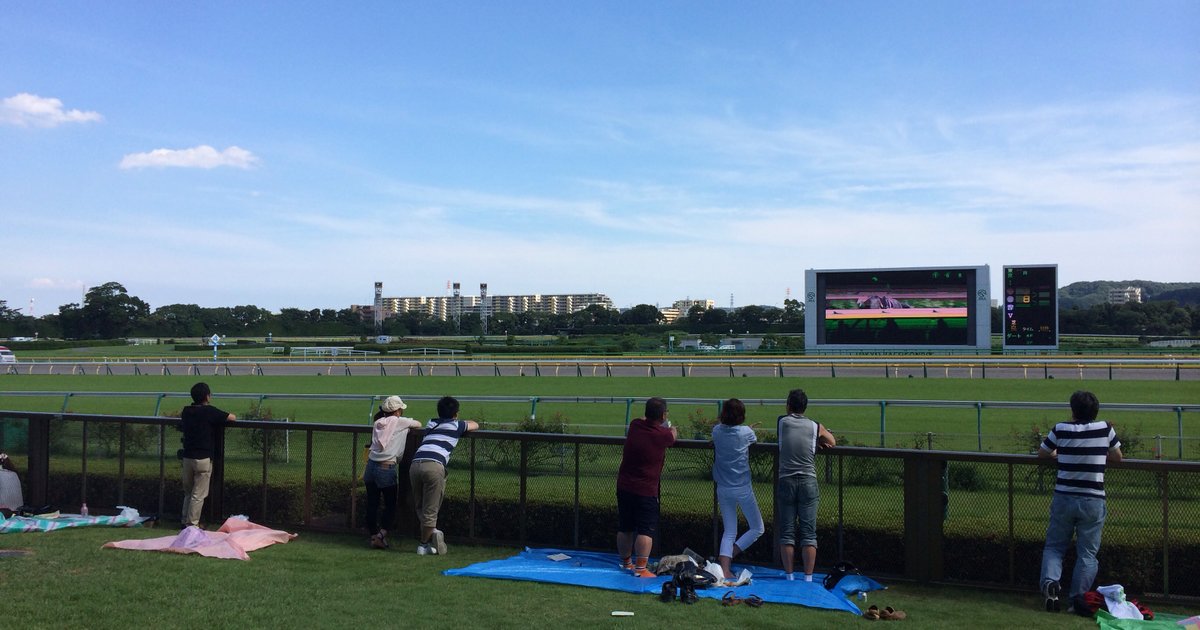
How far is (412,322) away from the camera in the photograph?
124000mm

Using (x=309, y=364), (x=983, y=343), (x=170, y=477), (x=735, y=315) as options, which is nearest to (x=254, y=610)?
(x=170, y=477)

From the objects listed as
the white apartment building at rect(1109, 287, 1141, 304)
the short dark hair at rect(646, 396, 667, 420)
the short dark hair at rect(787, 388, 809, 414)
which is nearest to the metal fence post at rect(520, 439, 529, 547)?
the short dark hair at rect(646, 396, 667, 420)

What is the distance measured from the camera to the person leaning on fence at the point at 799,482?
7.03 meters

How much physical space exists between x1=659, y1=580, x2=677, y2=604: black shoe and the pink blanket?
148 inches

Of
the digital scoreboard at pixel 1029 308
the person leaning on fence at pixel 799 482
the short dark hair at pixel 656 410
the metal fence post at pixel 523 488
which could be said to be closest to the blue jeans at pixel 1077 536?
the person leaning on fence at pixel 799 482

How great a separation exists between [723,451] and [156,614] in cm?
439

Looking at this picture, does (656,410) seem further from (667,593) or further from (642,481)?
(667,593)

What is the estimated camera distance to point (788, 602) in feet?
21.2

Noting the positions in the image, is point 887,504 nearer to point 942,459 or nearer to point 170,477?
point 942,459

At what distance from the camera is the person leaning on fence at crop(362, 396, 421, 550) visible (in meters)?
8.38

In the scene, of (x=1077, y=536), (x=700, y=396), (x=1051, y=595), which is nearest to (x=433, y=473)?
(x=1051, y=595)

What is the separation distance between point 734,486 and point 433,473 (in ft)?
9.17

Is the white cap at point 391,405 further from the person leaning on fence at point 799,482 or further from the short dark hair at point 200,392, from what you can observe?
the person leaning on fence at point 799,482

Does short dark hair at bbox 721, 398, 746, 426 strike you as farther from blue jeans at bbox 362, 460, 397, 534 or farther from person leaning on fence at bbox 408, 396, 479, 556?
blue jeans at bbox 362, 460, 397, 534
